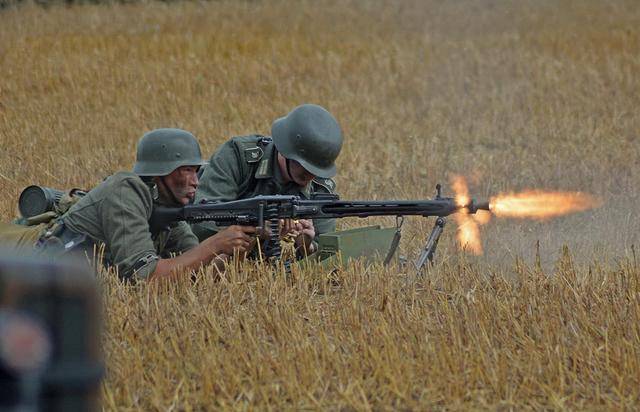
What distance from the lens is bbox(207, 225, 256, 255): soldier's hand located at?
6.00 meters

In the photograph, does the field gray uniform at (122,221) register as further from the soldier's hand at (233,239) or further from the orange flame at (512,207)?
the orange flame at (512,207)

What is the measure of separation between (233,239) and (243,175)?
4.22ft

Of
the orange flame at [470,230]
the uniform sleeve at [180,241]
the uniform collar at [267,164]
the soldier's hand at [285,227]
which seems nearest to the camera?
the soldier's hand at [285,227]

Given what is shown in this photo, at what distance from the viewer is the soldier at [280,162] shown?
6969 millimetres

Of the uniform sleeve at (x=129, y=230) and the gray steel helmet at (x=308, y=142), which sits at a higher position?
the gray steel helmet at (x=308, y=142)

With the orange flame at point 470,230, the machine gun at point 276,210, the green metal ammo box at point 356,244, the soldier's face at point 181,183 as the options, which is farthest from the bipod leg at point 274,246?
the orange flame at point 470,230

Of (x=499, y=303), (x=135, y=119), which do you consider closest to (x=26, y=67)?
(x=135, y=119)

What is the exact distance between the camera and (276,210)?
6.06 meters

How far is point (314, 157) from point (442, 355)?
2772 millimetres

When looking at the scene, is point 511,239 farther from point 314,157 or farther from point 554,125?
point 554,125

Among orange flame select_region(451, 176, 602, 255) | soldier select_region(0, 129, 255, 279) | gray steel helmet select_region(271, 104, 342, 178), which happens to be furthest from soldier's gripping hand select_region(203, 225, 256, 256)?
orange flame select_region(451, 176, 602, 255)

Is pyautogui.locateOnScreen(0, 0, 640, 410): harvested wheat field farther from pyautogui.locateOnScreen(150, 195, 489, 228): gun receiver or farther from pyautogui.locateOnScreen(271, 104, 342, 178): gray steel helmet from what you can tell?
pyautogui.locateOnScreen(271, 104, 342, 178): gray steel helmet

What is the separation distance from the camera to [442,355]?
14.5 feet

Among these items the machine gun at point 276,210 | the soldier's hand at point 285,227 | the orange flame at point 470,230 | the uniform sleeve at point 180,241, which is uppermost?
the machine gun at point 276,210
